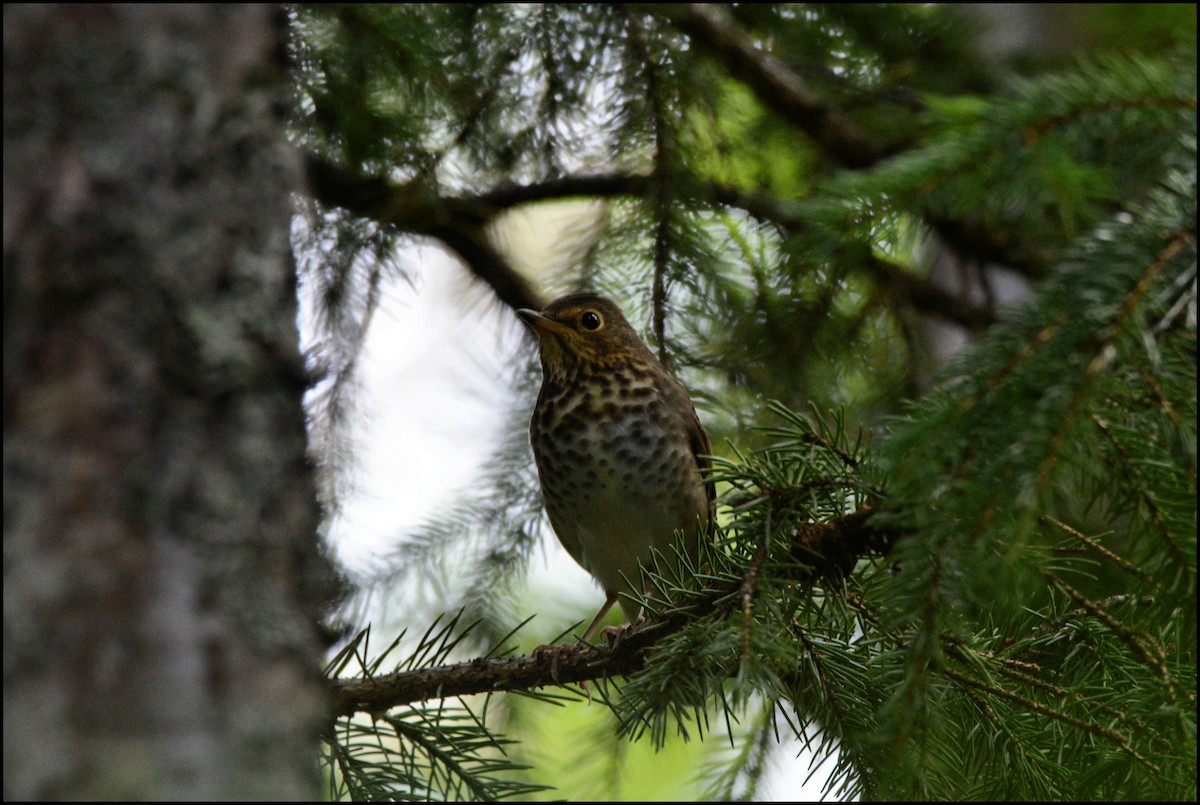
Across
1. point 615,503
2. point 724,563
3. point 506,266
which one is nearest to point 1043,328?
point 724,563

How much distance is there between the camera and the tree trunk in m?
0.97

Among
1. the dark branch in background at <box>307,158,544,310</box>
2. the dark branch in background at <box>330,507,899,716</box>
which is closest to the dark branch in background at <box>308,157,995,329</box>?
the dark branch in background at <box>307,158,544,310</box>

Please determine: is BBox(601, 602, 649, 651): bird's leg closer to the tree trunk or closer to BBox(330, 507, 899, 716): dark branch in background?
BBox(330, 507, 899, 716): dark branch in background

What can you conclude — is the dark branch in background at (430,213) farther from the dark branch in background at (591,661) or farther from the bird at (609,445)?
the dark branch in background at (591,661)

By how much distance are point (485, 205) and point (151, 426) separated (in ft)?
7.18

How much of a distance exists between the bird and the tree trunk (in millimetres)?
1745

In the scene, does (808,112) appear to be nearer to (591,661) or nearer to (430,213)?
(430,213)

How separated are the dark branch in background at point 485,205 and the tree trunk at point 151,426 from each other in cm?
176

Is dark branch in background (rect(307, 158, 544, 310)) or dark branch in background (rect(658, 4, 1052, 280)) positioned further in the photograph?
dark branch in background (rect(658, 4, 1052, 280))

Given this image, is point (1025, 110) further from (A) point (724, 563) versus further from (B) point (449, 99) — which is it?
(B) point (449, 99)

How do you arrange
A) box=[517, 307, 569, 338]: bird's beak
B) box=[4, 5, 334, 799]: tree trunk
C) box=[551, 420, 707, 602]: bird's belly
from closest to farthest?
box=[4, 5, 334, 799]: tree trunk
box=[551, 420, 707, 602]: bird's belly
box=[517, 307, 569, 338]: bird's beak

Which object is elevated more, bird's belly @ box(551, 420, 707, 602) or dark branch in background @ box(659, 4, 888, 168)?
dark branch in background @ box(659, 4, 888, 168)

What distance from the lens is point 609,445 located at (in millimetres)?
2902

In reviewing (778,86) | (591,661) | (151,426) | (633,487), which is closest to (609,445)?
(633,487)
